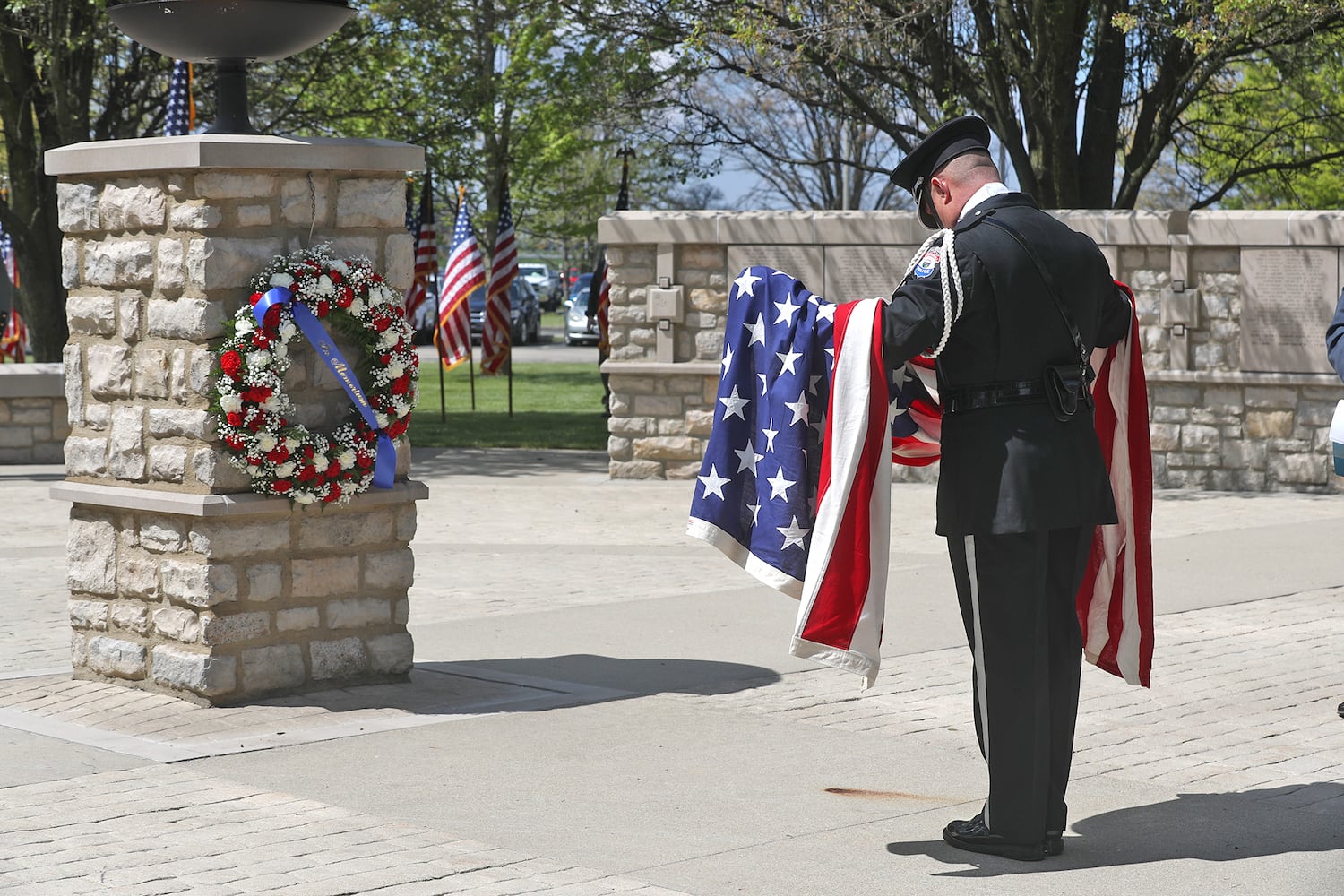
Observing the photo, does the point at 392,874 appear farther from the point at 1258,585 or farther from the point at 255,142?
the point at 1258,585

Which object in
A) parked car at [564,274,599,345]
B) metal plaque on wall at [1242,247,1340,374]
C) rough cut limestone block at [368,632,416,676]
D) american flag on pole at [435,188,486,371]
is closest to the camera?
rough cut limestone block at [368,632,416,676]

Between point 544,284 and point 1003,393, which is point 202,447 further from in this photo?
point 544,284

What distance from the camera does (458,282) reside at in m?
22.1

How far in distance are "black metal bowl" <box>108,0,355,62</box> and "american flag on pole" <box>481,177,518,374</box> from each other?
49.6ft

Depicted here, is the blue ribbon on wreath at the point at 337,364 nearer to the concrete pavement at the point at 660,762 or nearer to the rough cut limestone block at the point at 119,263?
the rough cut limestone block at the point at 119,263

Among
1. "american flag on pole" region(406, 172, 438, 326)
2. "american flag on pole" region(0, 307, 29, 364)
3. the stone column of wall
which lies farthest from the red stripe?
"american flag on pole" region(0, 307, 29, 364)

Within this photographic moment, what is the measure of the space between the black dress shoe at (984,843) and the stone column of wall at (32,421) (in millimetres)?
14338

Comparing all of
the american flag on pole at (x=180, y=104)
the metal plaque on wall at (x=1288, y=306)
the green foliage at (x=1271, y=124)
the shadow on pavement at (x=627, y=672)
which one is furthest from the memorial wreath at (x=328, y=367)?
the green foliage at (x=1271, y=124)

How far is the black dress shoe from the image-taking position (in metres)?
5.34

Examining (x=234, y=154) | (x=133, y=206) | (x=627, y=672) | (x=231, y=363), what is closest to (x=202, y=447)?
(x=231, y=363)

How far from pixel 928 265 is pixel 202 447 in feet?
11.1

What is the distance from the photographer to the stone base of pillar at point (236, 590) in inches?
289

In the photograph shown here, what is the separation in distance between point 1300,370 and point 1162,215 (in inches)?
69.1

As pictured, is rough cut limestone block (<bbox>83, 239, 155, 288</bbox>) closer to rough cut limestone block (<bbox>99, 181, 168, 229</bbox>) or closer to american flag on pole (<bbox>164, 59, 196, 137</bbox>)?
rough cut limestone block (<bbox>99, 181, 168, 229</bbox>)
